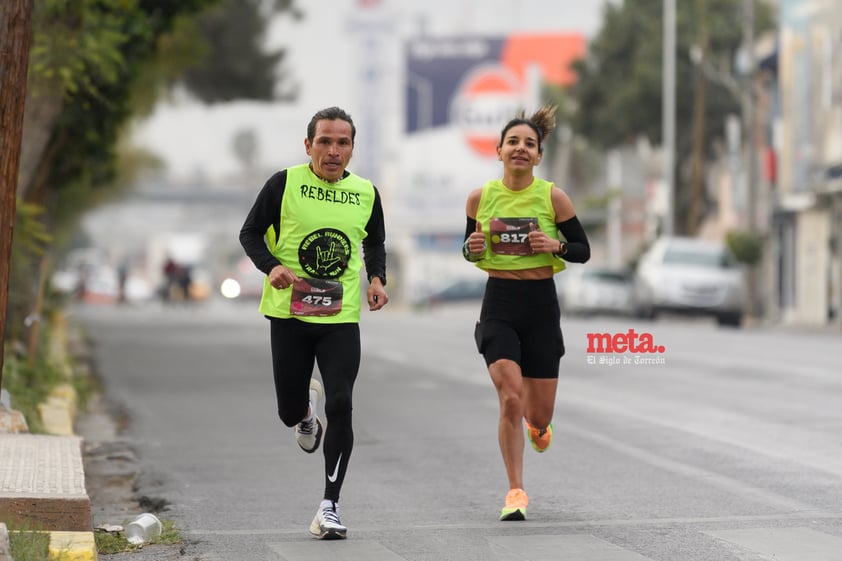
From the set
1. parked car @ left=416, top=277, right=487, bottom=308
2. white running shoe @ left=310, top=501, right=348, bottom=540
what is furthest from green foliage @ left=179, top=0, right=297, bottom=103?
parked car @ left=416, top=277, right=487, bottom=308

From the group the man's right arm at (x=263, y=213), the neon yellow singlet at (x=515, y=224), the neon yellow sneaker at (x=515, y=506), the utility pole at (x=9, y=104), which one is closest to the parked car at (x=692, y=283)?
the neon yellow singlet at (x=515, y=224)

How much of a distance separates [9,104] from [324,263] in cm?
172

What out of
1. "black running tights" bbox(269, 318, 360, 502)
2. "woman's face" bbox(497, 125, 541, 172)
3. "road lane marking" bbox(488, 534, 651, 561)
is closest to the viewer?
"road lane marking" bbox(488, 534, 651, 561)

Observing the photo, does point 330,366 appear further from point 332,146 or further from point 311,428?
point 332,146

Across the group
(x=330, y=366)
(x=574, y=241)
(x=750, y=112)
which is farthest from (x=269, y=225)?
(x=750, y=112)

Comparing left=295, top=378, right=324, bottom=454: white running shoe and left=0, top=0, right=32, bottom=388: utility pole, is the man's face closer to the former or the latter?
left=295, top=378, right=324, bottom=454: white running shoe

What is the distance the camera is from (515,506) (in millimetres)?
8609

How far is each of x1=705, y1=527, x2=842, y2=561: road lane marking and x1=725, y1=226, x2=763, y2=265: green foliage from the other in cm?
3878

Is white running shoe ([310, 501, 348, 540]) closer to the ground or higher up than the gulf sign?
closer to the ground

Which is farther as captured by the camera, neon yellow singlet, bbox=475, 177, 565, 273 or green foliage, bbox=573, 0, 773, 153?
green foliage, bbox=573, 0, 773, 153

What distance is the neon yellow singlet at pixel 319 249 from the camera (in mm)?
8242

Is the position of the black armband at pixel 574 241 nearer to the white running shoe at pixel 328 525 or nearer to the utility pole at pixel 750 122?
the white running shoe at pixel 328 525

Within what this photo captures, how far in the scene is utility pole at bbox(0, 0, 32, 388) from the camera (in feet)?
27.8

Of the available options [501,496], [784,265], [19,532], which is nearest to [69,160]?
[501,496]
